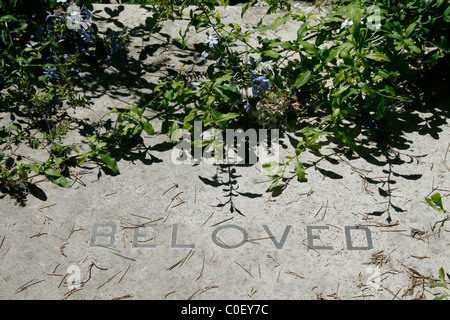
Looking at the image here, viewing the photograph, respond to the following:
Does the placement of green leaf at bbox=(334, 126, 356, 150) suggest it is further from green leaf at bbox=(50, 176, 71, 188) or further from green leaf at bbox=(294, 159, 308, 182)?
green leaf at bbox=(50, 176, 71, 188)

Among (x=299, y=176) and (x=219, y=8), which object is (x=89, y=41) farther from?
(x=299, y=176)

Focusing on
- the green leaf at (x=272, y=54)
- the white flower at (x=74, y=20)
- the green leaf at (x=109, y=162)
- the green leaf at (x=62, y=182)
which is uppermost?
the white flower at (x=74, y=20)

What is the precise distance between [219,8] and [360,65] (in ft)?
5.90

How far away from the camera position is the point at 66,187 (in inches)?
108

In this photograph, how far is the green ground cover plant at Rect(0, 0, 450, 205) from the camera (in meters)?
2.74

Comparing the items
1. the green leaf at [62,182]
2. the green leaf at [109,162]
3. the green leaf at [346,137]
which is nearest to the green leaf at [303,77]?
the green leaf at [346,137]

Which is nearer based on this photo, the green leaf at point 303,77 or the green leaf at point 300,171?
the green leaf at point 300,171

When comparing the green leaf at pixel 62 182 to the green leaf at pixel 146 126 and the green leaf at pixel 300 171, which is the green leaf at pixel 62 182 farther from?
the green leaf at pixel 300 171

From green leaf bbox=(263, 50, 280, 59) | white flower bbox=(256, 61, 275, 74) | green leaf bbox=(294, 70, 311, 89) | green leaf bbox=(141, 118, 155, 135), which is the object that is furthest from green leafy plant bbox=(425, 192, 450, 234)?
green leaf bbox=(141, 118, 155, 135)

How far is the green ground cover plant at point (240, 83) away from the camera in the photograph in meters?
2.74

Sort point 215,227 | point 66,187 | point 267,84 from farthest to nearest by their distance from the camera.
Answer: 1. point 267,84
2. point 66,187
3. point 215,227

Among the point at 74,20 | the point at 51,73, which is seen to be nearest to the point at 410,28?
the point at 74,20

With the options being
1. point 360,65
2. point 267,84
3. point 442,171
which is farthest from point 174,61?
point 442,171

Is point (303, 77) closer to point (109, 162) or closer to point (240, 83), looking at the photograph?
point (240, 83)
